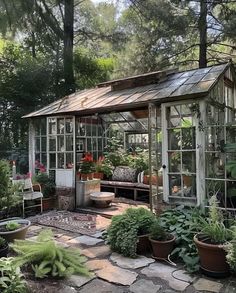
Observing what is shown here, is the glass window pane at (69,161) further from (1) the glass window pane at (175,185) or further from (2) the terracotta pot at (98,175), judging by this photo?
(1) the glass window pane at (175,185)

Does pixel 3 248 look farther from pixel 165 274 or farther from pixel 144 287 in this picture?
pixel 165 274

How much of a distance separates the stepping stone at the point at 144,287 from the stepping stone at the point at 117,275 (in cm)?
8

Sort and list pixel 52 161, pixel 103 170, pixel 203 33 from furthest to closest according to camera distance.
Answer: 1. pixel 203 33
2. pixel 103 170
3. pixel 52 161

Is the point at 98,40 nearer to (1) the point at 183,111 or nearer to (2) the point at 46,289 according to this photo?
(1) the point at 183,111

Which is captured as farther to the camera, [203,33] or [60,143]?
[203,33]

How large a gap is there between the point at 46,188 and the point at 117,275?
3.54m

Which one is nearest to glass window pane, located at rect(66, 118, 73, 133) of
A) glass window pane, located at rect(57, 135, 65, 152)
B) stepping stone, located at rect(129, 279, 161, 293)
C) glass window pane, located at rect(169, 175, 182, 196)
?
glass window pane, located at rect(57, 135, 65, 152)

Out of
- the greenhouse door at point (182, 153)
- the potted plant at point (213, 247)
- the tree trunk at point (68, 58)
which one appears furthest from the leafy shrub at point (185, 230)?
the tree trunk at point (68, 58)

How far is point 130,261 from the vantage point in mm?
3717

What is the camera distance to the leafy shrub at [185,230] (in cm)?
352

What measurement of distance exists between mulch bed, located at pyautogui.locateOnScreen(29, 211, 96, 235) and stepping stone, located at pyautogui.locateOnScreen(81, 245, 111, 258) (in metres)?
0.66

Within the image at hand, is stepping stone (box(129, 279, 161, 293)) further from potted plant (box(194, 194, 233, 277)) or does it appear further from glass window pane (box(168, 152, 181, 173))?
glass window pane (box(168, 152, 181, 173))

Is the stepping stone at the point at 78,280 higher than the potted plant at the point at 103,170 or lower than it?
lower

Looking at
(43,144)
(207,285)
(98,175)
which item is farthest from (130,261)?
(98,175)
